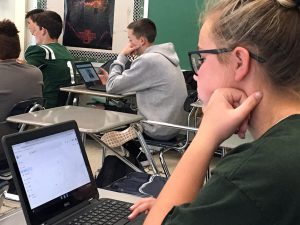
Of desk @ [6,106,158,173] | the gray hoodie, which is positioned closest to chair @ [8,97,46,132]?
desk @ [6,106,158,173]

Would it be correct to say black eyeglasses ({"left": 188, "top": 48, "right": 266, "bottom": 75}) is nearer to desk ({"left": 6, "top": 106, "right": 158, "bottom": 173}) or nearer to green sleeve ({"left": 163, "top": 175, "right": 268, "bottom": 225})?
green sleeve ({"left": 163, "top": 175, "right": 268, "bottom": 225})

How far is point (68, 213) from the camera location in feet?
4.00

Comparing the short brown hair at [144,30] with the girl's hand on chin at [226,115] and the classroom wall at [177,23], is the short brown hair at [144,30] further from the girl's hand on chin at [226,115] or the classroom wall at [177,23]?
the girl's hand on chin at [226,115]

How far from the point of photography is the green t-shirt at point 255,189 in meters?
0.70

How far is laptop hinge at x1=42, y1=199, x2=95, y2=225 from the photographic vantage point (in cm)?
116

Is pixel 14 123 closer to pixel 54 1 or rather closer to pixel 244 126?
pixel 244 126

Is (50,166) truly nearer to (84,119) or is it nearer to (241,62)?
(241,62)

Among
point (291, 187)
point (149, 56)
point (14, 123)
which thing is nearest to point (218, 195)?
point (291, 187)

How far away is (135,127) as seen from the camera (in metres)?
2.87

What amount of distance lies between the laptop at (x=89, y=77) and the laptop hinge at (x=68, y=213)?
297cm

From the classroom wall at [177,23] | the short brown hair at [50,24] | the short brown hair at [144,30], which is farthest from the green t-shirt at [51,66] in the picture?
the classroom wall at [177,23]

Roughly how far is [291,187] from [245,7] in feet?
1.12

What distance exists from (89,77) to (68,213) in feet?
10.6

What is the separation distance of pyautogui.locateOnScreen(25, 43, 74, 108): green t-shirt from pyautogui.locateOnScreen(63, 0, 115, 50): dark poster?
111 centimetres
